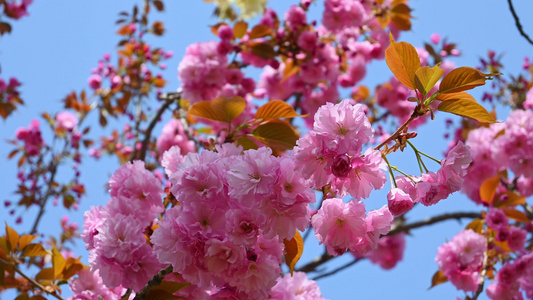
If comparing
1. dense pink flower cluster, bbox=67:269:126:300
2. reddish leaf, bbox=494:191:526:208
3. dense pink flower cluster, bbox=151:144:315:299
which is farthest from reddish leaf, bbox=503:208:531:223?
dense pink flower cluster, bbox=67:269:126:300

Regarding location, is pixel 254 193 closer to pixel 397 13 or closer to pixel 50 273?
pixel 50 273

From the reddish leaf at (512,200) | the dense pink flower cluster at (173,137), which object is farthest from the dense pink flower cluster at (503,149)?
the dense pink flower cluster at (173,137)

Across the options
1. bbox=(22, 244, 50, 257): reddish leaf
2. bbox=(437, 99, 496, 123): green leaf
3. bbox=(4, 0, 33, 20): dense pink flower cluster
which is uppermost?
bbox=(4, 0, 33, 20): dense pink flower cluster

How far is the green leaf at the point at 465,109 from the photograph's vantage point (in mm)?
905

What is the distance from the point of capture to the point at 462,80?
2.96 feet

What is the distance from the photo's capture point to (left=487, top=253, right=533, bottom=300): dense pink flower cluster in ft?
6.63

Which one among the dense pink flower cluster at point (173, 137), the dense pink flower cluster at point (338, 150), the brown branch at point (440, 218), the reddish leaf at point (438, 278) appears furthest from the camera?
the brown branch at point (440, 218)

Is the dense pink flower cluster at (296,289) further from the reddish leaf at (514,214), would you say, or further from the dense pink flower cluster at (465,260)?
the reddish leaf at (514,214)

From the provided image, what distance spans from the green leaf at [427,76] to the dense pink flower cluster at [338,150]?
0.15 meters

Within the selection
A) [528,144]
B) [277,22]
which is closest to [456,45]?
[528,144]

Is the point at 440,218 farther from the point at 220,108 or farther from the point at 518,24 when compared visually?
the point at 220,108

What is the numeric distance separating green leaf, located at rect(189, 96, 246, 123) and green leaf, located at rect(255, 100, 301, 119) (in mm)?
57

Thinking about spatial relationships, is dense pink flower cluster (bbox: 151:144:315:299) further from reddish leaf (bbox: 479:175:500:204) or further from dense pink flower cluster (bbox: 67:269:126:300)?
reddish leaf (bbox: 479:175:500:204)

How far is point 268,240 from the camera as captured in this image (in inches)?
36.7
